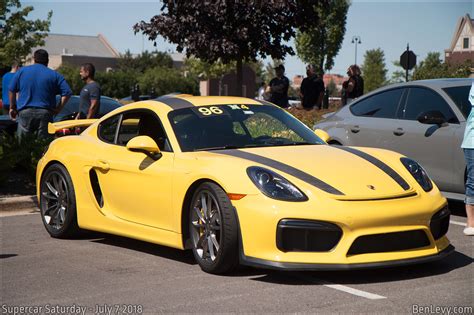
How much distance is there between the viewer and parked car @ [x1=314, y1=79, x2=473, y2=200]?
9.09 metres

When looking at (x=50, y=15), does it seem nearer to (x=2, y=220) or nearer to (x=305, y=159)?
(x=2, y=220)

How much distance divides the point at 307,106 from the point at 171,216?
12.1m

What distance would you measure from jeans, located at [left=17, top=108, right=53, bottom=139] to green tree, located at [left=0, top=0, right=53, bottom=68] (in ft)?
4.76

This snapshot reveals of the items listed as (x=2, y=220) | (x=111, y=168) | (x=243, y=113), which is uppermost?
(x=243, y=113)

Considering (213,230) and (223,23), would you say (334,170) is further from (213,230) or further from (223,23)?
(223,23)

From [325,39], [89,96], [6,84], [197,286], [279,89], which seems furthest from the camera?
[325,39]

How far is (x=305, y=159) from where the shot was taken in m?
6.45

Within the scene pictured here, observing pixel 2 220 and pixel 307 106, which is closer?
pixel 2 220

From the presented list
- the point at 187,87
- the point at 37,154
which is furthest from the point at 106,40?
the point at 37,154

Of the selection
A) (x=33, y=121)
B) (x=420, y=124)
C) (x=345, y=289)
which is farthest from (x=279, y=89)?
(x=345, y=289)

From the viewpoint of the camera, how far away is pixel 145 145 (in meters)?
6.77

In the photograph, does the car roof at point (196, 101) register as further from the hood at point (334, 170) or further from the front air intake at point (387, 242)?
the front air intake at point (387, 242)

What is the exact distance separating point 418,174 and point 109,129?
2928mm

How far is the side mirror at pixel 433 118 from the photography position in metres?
9.16
